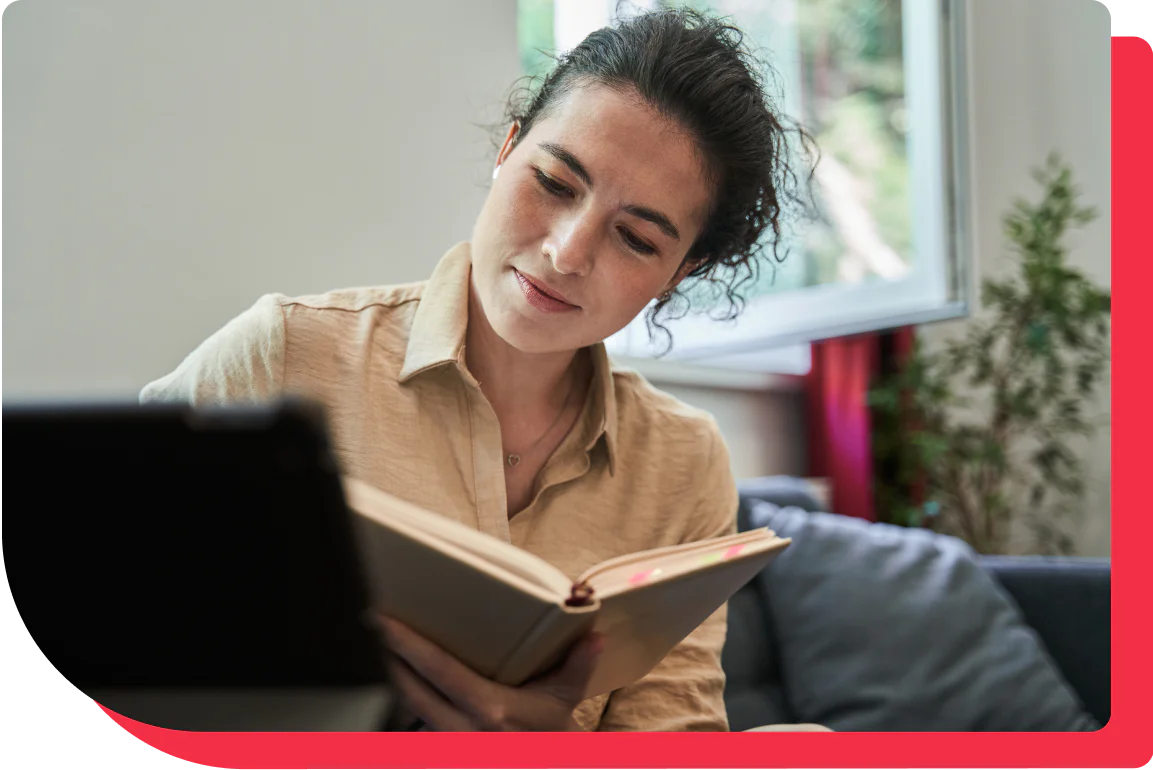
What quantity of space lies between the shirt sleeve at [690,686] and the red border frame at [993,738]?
0.31 ft

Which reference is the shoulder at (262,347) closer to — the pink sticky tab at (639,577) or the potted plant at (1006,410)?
the pink sticky tab at (639,577)

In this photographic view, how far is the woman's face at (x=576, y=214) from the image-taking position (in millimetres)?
660

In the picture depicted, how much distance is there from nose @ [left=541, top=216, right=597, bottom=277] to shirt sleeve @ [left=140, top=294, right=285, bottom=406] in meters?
0.19

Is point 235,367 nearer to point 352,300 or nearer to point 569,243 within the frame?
point 352,300

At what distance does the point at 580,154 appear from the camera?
0.66 m

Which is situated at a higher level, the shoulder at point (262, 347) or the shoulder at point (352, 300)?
the shoulder at point (352, 300)

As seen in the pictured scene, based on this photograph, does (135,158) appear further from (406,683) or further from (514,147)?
(406,683)

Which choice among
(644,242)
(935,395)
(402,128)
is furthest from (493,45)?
(935,395)

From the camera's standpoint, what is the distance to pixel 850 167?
1.24m

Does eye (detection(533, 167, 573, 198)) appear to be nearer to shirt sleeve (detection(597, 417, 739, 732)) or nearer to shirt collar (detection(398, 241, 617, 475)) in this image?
→ shirt collar (detection(398, 241, 617, 475))

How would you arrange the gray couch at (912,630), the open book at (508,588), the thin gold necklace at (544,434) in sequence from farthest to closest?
1. the gray couch at (912,630)
2. the thin gold necklace at (544,434)
3. the open book at (508,588)

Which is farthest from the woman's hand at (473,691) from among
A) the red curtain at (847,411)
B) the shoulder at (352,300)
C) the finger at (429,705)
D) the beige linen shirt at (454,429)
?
the red curtain at (847,411)

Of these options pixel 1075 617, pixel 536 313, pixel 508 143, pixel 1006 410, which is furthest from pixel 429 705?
pixel 1006 410

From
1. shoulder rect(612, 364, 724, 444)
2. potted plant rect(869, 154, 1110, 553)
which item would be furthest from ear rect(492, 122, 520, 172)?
potted plant rect(869, 154, 1110, 553)
